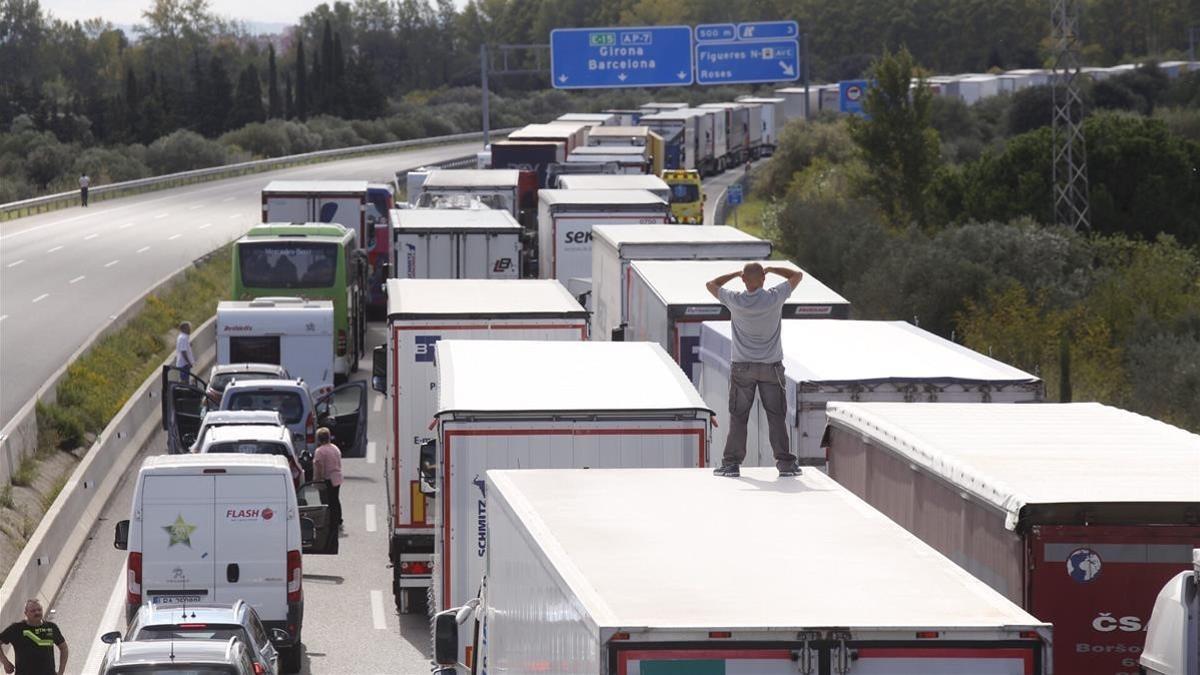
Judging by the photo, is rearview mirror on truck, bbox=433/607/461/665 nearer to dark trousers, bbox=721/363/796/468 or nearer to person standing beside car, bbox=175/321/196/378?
dark trousers, bbox=721/363/796/468

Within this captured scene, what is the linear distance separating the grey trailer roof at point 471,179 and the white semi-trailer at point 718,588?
A: 111 ft

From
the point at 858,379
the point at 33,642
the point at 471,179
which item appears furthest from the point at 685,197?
the point at 33,642

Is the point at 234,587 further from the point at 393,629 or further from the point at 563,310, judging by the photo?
the point at 563,310

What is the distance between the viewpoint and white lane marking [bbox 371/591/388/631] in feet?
63.9

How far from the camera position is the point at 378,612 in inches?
791

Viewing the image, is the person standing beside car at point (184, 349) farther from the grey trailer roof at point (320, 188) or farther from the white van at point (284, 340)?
the grey trailer roof at point (320, 188)

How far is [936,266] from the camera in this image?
35.9 metres

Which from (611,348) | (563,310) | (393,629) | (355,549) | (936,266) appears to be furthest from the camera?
(936,266)

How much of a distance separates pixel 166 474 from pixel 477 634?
6.70 meters

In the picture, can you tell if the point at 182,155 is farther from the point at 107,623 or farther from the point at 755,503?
the point at 755,503

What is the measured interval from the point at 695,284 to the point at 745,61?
54355 mm

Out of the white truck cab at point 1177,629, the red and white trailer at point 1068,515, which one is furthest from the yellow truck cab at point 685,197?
the white truck cab at point 1177,629

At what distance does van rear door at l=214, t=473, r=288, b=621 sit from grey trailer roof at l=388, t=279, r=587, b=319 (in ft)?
10.1

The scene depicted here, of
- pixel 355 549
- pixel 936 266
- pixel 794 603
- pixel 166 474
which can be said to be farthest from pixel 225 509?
pixel 936 266
